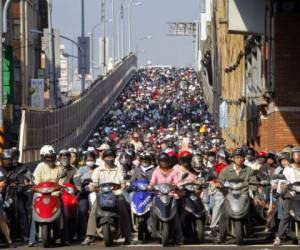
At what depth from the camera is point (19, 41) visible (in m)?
89.0

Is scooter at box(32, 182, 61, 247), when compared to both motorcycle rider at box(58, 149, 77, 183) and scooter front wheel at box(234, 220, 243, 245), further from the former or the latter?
scooter front wheel at box(234, 220, 243, 245)

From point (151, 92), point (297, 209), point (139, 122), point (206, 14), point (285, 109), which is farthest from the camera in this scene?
point (206, 14)

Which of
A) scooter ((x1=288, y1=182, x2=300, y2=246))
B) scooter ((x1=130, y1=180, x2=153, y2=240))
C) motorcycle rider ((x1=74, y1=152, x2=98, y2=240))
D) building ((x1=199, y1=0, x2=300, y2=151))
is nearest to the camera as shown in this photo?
scooter ((x1=288, y1=182, x2=300, y2=246))

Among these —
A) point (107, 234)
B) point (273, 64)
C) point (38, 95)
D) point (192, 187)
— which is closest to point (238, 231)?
point (192, 187)

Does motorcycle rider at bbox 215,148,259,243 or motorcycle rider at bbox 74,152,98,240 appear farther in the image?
motorcycle rider at bbox 74,152,98,240

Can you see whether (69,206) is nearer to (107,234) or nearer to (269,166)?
(107,234)

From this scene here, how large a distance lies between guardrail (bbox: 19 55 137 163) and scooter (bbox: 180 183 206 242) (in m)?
12.1

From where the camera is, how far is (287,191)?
20094 millimetres

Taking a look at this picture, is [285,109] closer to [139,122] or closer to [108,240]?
[108,240]

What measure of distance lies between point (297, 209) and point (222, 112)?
3977cm

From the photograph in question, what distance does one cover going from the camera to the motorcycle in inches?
779

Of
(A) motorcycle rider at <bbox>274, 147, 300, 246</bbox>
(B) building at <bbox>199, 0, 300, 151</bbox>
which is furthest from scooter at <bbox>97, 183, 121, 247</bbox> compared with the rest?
(B) building at <bbox>199, 0, 300, 151</bbox>

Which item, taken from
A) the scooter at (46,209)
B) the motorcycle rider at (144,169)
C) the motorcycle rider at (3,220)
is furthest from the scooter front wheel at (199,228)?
the motorcycle rider at (3,220)

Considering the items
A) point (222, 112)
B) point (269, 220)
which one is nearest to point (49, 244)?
point (269, 220)
